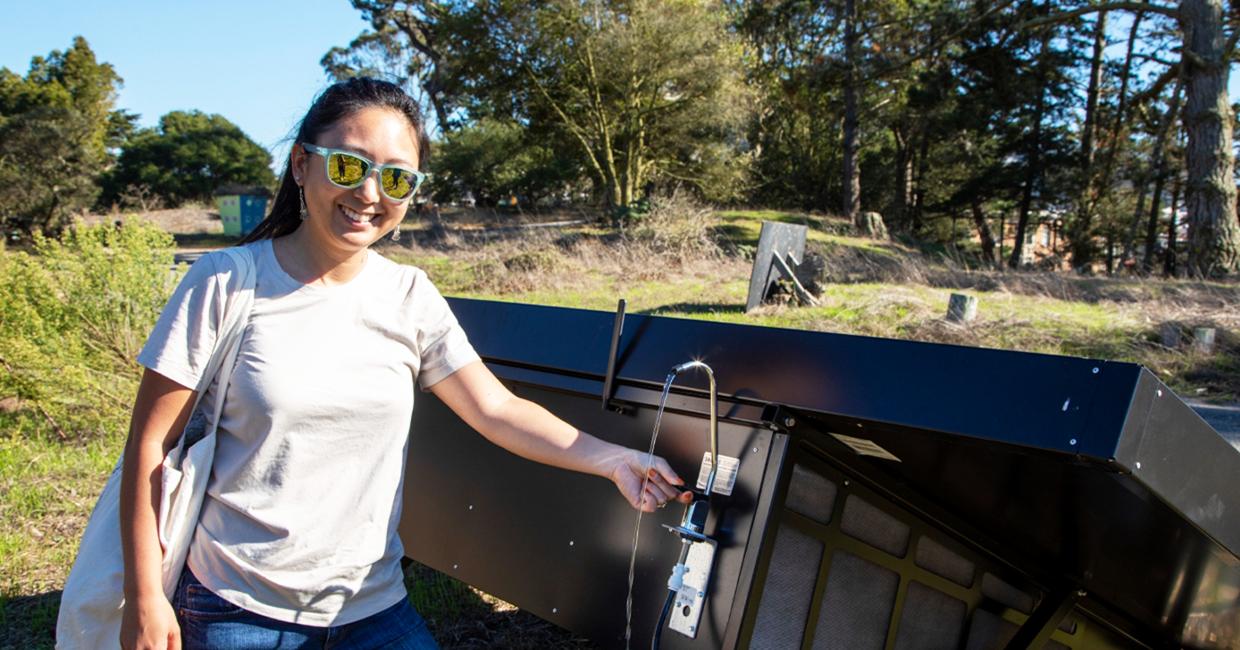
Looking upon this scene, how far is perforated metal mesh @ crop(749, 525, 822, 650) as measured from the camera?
164 centimetres

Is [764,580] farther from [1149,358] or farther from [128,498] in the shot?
[1149,358]

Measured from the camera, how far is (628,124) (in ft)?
81.5

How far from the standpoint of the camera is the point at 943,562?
2.03 m

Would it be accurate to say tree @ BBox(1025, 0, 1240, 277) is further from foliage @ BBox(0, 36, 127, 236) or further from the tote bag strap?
foliage @ BBox(0, 36, 127, 236)

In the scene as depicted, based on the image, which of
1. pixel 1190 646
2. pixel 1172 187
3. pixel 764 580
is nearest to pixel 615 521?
pixel 764 580

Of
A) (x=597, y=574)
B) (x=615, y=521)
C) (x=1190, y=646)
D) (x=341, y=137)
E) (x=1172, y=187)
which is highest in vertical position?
(x=1172, y=187)

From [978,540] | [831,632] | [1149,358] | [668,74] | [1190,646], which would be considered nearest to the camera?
[831,632]

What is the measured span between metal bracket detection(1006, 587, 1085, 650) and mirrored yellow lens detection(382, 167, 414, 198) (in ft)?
Answer: 5.13

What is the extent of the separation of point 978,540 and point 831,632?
0.40m

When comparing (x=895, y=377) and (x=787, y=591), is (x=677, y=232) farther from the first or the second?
(x=895, y=377)

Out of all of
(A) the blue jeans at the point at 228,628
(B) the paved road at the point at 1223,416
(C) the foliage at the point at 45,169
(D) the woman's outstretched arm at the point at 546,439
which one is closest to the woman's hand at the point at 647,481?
(D) the woman's outstretched arm at the point at 546,439

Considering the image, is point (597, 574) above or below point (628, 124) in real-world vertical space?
below

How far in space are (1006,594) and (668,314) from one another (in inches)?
310

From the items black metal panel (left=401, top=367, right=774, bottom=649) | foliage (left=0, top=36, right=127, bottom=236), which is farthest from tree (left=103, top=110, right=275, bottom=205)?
black metal panel (left=401, top=367, right=774, bottom=649)
